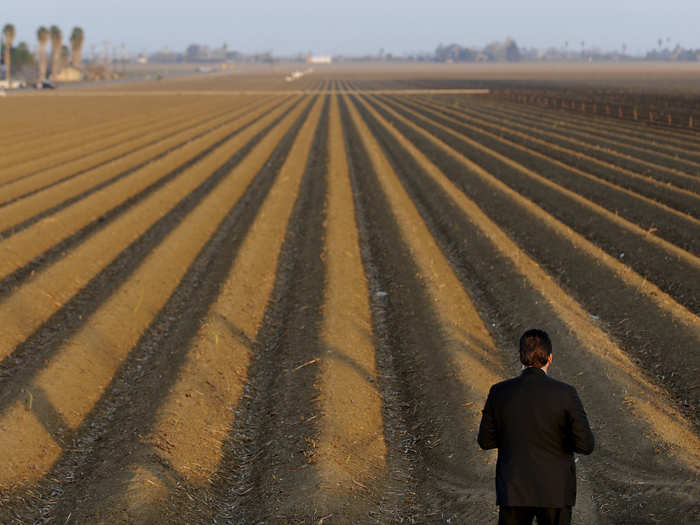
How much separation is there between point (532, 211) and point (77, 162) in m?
16.4

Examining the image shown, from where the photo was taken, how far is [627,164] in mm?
24922

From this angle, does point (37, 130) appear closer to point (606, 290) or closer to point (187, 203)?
point (187, 203)

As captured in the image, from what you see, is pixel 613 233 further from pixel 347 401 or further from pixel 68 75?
pixel 68 75

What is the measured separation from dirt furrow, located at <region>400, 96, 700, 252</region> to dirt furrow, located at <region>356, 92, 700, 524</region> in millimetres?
3387

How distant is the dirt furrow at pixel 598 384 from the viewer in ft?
21.4

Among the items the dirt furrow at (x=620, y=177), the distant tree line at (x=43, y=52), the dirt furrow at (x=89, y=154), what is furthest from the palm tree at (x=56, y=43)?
the dirt furrow at (x=620, y=177)

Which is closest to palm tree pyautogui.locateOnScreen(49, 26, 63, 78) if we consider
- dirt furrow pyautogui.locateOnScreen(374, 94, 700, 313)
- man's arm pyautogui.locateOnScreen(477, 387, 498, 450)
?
dirt furrow pyautogui.locateOnScreen(374, 94, 700, 313)

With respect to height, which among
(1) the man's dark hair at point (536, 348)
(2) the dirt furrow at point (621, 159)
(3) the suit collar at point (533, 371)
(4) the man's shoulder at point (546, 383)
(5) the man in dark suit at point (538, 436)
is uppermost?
(1) the man's dark hair at point (536, 348)

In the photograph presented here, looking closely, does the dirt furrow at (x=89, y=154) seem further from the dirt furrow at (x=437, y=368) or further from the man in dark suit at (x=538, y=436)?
the man in dark suit at (x=538, y=436)

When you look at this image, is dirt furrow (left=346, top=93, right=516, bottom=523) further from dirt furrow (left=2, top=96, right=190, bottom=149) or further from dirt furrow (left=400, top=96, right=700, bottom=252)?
dirt furrow (left=2, top=96, right=190, bottom=149)

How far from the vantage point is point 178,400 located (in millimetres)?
8336

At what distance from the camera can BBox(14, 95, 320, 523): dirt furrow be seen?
21.4ft

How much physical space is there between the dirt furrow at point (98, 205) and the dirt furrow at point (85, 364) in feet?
7.94

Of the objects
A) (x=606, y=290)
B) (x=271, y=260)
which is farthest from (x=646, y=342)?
(x=271, y=260)
